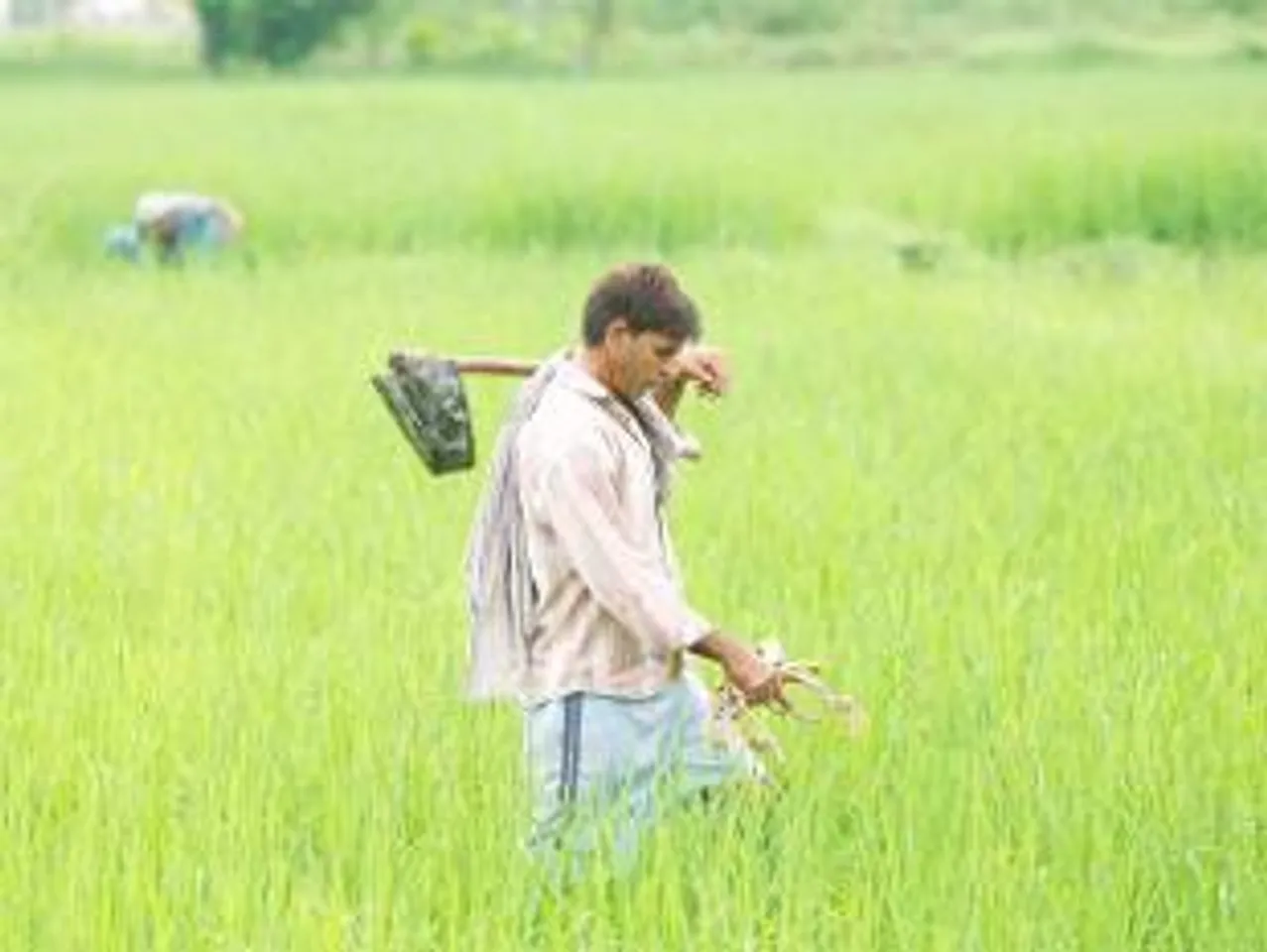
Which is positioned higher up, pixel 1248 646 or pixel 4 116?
pixel 1248 646

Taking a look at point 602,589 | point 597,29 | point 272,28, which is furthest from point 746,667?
point 597,29

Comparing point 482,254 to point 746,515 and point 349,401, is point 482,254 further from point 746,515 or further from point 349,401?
point 746,515

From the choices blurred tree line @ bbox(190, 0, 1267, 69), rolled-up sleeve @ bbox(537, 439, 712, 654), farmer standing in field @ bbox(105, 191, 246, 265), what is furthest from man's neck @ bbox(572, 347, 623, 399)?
blurred tree line @ bbox(190, 0, 1267, 69)

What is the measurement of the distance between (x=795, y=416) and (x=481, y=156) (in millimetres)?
8088

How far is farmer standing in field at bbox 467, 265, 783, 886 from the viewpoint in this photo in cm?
315

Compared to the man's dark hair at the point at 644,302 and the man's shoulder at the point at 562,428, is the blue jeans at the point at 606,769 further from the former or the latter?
the man's dark hair at the point at 644,302

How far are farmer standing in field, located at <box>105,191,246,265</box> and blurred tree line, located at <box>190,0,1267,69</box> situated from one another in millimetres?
22355

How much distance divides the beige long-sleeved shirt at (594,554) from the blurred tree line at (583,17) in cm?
3055

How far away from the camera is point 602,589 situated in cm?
315

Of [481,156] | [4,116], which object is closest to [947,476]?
[481,156]

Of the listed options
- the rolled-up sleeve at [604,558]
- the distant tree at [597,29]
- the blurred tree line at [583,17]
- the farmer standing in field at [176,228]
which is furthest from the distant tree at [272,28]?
the rolled-up sleeve at [604,558]

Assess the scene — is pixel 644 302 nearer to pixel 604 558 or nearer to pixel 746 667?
Answer: pixel 604 558

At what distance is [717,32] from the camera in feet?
127

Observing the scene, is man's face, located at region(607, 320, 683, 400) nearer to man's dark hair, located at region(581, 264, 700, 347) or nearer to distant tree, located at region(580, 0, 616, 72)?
man's dark hair, located at region(581, 264, 700, 347)
